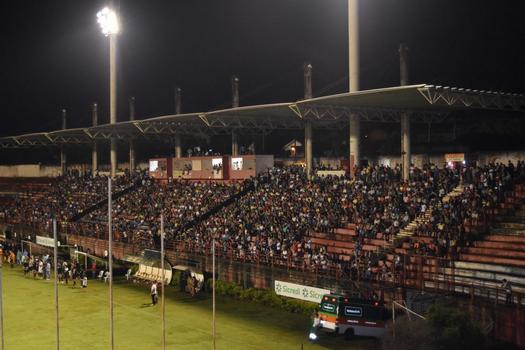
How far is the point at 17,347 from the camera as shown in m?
25.5

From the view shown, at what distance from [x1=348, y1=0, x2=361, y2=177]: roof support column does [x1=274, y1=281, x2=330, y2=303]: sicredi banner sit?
427 inches

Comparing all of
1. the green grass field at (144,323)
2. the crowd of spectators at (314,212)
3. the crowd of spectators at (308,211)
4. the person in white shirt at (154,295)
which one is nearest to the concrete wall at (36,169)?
the crowd of spectators at (308,211)

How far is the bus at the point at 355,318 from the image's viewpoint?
24.8 meters

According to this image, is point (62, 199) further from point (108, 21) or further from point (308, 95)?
point (308, 95)

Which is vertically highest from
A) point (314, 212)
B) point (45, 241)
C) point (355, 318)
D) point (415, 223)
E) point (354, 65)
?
point (354, 65)

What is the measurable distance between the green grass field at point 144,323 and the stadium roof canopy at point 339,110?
1244 cm

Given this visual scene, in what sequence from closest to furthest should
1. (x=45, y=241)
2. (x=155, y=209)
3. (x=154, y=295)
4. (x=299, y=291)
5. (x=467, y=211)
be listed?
(x=467, y=211) < (x=299, y=291) < (x=154, y=295) < (x=45, y=241) < (x=155, y=209)

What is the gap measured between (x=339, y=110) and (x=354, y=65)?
3.01 m

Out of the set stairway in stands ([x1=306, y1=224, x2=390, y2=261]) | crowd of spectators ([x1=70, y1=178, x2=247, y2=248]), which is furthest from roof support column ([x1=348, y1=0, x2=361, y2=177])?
crowd of spectators ([x1=70, y1=178, x2=247, y2=248])

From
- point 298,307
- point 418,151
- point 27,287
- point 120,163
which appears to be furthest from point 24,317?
point 120,163

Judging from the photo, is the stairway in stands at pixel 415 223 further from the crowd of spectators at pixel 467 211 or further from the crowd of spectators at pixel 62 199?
the crowd of spectators at pixel 62 199

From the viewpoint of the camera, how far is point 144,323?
1158 inches

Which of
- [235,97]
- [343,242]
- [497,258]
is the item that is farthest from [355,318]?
[235,97]

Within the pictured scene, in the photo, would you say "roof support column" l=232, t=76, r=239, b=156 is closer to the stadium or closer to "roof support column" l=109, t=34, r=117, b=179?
the stadium
